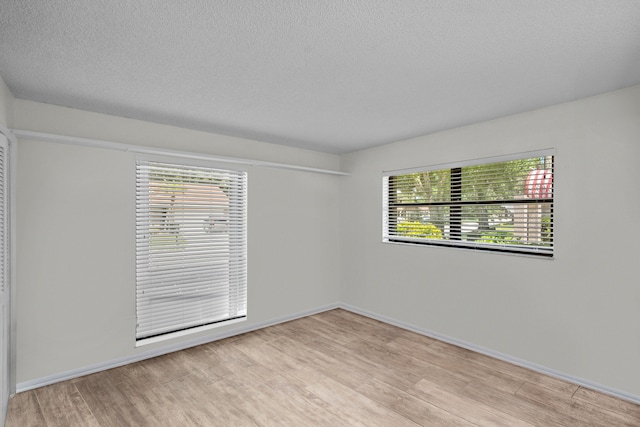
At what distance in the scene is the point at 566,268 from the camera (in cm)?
273

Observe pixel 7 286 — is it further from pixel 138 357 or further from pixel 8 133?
pixel 138 357

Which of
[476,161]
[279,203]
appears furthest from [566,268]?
[279,203]

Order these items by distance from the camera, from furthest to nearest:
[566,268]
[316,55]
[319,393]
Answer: [566,268] < [319,393] < [316,55]

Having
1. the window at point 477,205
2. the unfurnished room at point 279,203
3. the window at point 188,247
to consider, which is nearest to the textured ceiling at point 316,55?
the unfurnished room at point 279,203

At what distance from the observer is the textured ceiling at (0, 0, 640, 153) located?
1.49m

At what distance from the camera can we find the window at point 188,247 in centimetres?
319

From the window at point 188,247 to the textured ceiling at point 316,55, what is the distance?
2.57 feet

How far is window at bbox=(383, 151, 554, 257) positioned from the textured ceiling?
0.59 m

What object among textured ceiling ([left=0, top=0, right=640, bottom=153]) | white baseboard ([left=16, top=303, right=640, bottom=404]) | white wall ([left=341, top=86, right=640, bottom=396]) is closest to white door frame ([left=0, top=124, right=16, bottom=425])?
white baseboard ([left=16, top=303, right=640, bottom=404])

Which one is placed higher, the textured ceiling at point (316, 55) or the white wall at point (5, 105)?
the textured ceiling at point (316, 55)

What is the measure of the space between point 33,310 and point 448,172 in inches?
167

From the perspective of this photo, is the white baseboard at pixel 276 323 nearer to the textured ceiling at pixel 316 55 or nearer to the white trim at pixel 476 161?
the white trim at pixel 476 161

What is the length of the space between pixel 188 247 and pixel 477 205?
3.18 m

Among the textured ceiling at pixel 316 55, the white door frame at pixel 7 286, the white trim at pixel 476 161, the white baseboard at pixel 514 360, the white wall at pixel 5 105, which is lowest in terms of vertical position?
the white baseboard at pixel 514 360
